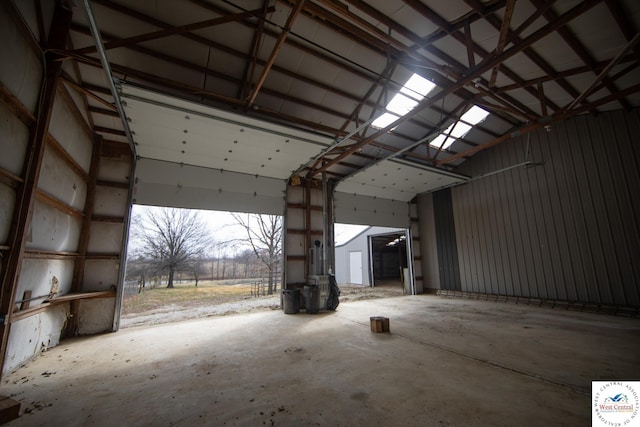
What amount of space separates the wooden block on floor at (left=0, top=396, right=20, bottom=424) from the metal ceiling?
13.6 feet

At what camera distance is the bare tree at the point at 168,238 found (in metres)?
19.1

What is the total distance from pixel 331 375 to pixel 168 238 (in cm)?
2041

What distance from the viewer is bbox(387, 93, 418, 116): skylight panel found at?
21.2 ft

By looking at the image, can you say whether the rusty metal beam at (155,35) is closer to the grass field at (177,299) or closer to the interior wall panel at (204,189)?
the interior wall panel at (204,189)

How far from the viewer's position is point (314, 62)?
17.5 feet

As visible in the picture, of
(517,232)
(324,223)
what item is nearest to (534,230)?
(517,232)

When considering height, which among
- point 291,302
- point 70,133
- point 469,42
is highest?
point 469,42

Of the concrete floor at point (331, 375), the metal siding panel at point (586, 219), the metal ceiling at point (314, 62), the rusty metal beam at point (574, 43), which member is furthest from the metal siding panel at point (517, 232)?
the rusty metal beam at point (574, 43)

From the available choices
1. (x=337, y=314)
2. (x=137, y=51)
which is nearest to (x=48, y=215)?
(x=137, y=51)

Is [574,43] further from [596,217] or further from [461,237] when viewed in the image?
[461,237]

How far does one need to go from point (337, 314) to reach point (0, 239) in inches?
249

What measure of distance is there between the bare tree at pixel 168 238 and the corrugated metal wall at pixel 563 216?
19.3 meters

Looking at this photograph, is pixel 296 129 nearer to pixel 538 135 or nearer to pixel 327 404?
pixel 327 404

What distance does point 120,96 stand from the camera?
4.16 m
